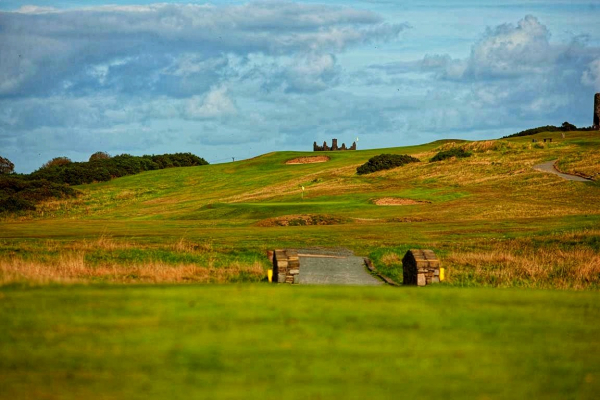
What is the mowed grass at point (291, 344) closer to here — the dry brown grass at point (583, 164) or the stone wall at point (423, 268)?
the stone wall at point (423, 268)

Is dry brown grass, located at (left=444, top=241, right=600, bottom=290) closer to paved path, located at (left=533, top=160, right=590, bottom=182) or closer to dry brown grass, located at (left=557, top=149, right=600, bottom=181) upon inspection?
paved path, located at (left=533, top=160, right=590, bottom=182)

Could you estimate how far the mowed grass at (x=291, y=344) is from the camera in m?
9.84

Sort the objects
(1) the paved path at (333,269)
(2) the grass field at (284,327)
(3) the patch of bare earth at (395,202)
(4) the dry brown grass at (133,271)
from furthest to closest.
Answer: (3) the patch of bare earth at (395,202) < (1) the paved path at (333,269) < (4) the dry brown grass at (133,271) < (2) the grass field at (284,327)

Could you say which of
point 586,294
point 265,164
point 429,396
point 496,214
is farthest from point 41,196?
point 429,396

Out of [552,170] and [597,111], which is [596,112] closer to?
[597,111]

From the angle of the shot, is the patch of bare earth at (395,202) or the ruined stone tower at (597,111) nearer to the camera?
the patch of bare earth at (395,202)

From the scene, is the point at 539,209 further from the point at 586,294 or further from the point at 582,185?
the point at 586,294

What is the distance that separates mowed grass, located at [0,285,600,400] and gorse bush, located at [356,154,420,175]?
7546 cm

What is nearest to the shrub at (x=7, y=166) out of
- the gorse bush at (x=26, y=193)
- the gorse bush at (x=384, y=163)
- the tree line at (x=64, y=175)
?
the tree line at (x=64, y=175)

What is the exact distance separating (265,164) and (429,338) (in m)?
107

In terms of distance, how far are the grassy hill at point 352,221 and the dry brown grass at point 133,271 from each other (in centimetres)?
12

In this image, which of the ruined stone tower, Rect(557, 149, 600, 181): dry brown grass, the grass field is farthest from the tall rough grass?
the ruined stone tower

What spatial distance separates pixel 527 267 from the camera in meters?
29.8

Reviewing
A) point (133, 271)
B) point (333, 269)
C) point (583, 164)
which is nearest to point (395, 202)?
point (583, 164)
